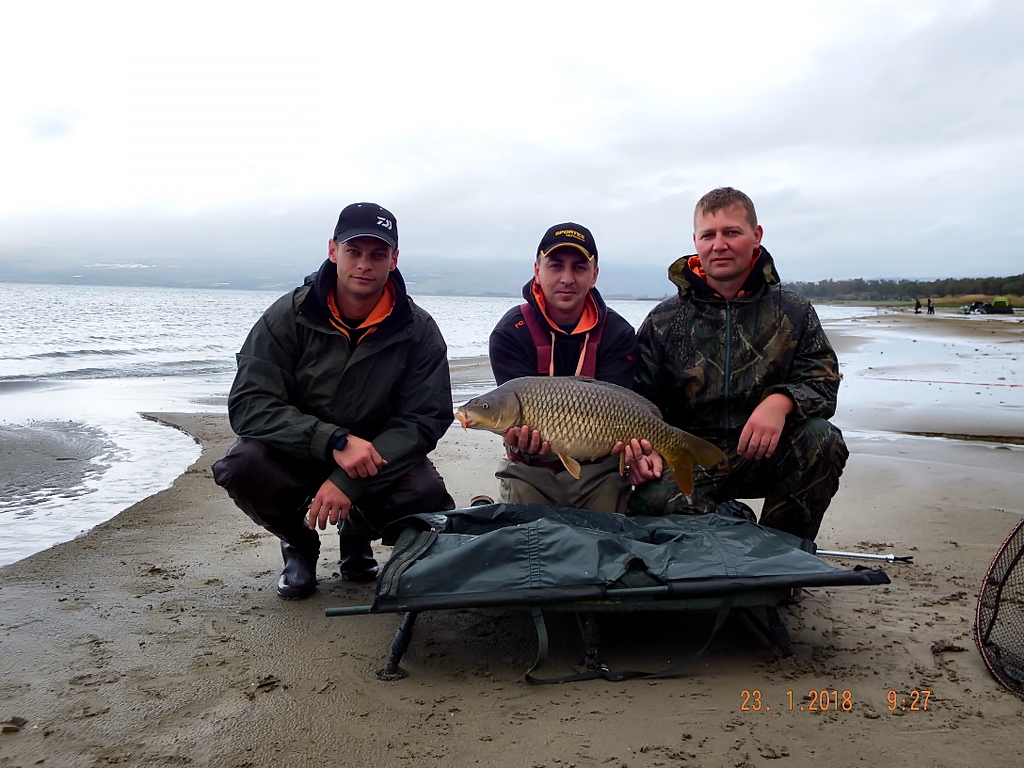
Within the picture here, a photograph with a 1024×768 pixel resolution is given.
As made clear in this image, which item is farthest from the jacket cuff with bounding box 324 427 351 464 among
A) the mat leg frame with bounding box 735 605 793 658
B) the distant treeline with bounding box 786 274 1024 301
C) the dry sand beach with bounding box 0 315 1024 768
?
the distant treeline with bounding box 786 274 1024 301

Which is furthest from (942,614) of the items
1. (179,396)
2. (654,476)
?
(179,396)

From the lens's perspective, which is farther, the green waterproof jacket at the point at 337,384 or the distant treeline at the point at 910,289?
the distant treeline at the point at 910,289

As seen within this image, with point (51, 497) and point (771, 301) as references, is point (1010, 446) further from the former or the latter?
point (51, 497)

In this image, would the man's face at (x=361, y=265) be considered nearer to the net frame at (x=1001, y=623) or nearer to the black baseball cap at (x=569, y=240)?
the black baseball cap at (x=569, y=240)

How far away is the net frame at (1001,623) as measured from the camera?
2.67 meters

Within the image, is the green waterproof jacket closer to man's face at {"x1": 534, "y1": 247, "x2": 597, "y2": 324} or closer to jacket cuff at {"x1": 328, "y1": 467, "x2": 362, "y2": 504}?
jacket cuff at {"x1": 328, "y1": 467, "x2": 362, "y2": 504}

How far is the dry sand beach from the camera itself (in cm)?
227

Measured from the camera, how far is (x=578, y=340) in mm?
4121

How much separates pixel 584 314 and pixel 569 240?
0.42 metres

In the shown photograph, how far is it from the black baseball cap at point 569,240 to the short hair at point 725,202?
61cm

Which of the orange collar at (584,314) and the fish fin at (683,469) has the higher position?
the orange collar at (584,314)

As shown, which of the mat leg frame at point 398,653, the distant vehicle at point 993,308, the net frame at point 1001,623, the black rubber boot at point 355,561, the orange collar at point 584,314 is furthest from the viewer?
the distant vehicle at point 993,308

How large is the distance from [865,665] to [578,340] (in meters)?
2.05

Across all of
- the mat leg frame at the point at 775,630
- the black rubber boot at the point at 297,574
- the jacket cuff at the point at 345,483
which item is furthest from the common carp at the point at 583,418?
the black rubber boot at the point at 297,574
